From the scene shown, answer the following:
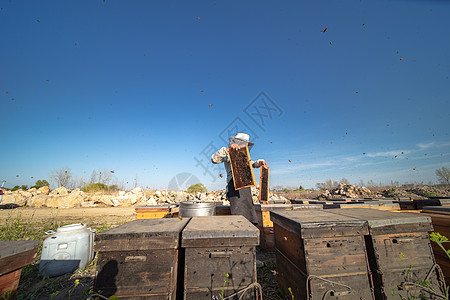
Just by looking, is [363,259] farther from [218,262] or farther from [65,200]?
[65,200]

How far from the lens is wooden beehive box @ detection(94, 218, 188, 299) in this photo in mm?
1476

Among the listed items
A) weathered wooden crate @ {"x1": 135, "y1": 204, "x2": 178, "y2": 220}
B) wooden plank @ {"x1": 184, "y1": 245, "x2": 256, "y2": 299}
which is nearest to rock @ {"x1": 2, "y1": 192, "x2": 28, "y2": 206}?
weathered wooden crate @ {"x1": 135, "y1": 204, "x2": 178, "y2": 220}

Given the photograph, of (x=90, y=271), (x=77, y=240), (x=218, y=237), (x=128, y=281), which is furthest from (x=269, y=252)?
(x=77, y=240)

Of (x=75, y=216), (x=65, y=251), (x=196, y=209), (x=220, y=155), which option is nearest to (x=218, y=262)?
(x=196, y=209)

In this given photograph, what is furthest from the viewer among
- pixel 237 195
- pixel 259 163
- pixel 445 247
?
pixel 259 163

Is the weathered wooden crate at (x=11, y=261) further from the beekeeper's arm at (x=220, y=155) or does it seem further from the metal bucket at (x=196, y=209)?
the beekeeper's arm at (x=220, y=155)

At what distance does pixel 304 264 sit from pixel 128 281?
1.65 meters

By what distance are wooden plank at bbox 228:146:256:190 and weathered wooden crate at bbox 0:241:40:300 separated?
326 centimetres

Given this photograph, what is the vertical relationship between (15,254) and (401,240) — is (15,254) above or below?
above

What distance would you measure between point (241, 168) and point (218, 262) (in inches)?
107

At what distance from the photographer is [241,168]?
4.18m

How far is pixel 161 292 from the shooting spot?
1481 mm

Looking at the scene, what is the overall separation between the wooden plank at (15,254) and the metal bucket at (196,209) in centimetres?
202

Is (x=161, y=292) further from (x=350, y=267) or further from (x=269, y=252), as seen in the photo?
(x=269, y=252)
